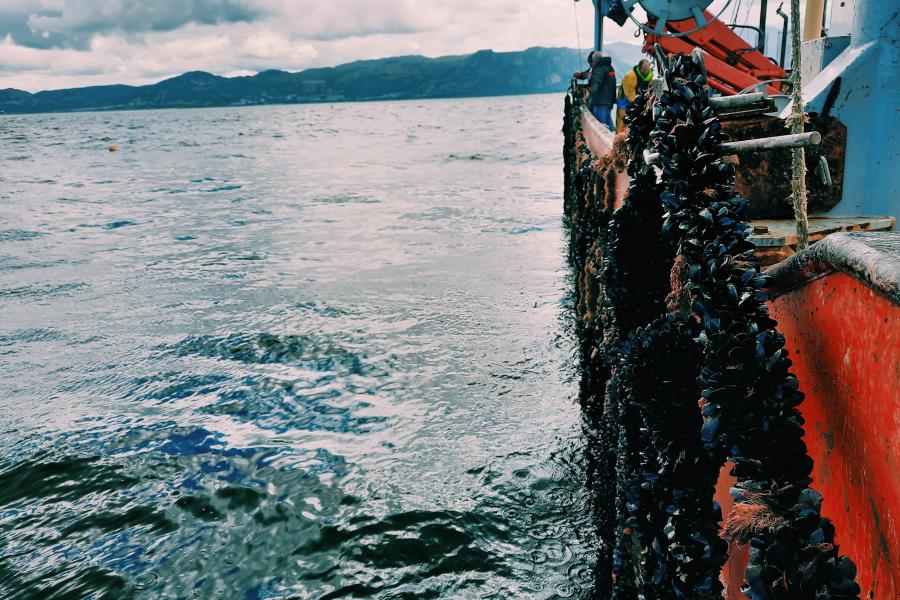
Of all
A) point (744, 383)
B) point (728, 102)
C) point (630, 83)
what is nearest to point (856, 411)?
point (744, 383)

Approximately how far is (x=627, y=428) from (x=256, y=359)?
236 inches

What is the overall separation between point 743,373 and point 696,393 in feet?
2.38

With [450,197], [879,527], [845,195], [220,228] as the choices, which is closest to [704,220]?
[879,527]

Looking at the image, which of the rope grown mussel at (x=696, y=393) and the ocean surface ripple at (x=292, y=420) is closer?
the rope grown mussel at (x=696, y=393)

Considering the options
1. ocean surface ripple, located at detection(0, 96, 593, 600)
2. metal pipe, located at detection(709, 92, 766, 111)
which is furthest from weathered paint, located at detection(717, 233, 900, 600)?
ocean surface ripple, located at detection(0, 96, 593, 600)

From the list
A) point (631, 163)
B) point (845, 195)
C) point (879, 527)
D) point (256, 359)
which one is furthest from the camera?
point (256, 359)

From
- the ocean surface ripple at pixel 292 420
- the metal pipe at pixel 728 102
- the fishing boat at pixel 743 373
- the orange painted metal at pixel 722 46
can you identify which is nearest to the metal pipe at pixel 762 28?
the orange painted metal at pixel 722 46

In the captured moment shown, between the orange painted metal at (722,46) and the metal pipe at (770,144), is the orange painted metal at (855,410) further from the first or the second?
the orange painted metal at (722,46)

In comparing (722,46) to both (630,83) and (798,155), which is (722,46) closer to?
(630,83)

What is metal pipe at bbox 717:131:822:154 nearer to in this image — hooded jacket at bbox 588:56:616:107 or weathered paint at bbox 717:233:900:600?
weathered paint at bbox 717:233:900:600

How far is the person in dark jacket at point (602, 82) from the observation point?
1300 centimetres

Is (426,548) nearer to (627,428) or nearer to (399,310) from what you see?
(627,428)

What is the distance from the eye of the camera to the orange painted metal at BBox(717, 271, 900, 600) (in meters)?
1.35

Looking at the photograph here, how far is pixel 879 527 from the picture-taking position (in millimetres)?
1424
